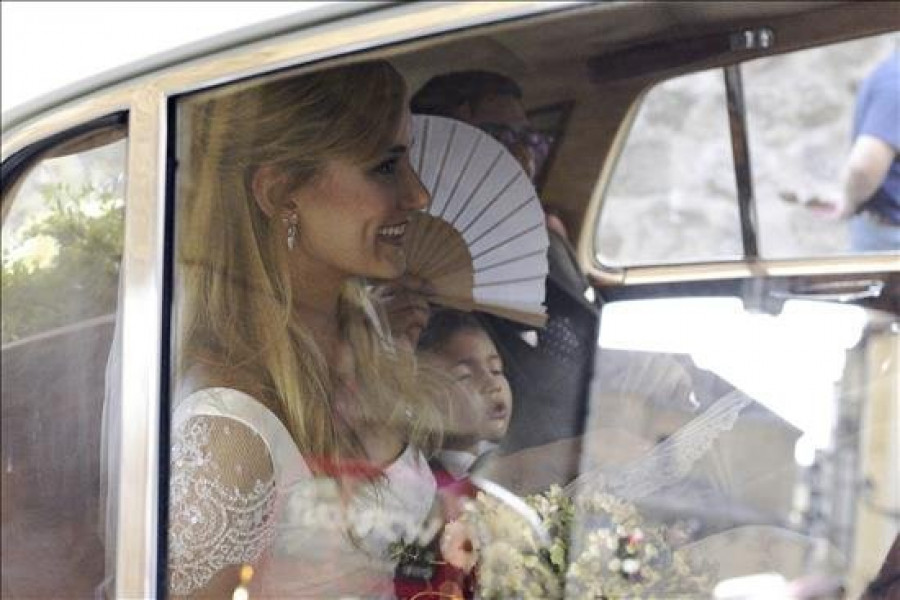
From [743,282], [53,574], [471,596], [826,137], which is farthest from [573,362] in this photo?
[826,137]

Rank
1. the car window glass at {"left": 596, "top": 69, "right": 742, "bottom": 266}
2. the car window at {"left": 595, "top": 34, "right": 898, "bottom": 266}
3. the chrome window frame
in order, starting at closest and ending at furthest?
the chrome window frame
the car window at {"left": 595, "top": 34, "right": 898, "bottom": 266}
the car window glass at {"left": 596, "top": 69, "right": 742, "bottom": 266}

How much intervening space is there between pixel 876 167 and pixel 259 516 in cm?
145

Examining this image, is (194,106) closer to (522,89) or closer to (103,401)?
(103,401)

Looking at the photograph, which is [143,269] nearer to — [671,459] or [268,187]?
[268,187]

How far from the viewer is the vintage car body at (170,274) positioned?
128 centimetres

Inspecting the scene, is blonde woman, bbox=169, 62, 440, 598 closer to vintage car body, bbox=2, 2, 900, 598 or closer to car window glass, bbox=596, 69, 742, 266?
vintage car body, bbox=2, 2, 900, 598

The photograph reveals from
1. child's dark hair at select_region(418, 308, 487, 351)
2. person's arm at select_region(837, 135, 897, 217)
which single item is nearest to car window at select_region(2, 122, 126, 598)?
child's dark hair at select_region(418, 308, 487, 351)

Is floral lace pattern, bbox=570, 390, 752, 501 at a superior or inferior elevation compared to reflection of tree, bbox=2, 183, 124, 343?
inferior

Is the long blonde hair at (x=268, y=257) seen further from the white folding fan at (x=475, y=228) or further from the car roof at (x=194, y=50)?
the white folding fan at (x=475, y=228)

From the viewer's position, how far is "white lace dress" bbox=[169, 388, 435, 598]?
1.46m

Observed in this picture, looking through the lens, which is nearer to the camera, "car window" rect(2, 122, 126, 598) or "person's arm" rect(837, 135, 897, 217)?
"car window" rect(2, 122, 126, 598)

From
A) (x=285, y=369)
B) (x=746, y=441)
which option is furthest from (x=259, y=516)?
(x=746, y=441)

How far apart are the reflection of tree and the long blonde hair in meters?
0.11

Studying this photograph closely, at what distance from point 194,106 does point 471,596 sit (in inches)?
24.7
